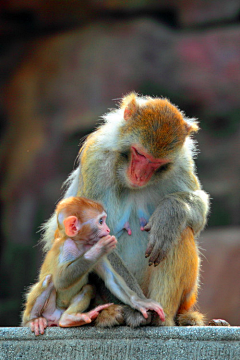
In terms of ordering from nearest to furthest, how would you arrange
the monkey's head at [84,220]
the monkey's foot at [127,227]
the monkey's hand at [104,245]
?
1. the monkey's hand at [104,245]
2. the monkey's head at [84,220]
3. the monkey's foot at [127,227]

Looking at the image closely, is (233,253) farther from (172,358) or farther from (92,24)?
(172,358)

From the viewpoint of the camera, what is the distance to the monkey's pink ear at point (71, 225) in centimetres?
Answer: 375

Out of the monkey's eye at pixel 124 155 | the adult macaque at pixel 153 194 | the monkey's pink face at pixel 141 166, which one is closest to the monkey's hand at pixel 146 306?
the adult macaque at pixel 153 194

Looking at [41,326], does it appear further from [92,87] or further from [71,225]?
[92,87]

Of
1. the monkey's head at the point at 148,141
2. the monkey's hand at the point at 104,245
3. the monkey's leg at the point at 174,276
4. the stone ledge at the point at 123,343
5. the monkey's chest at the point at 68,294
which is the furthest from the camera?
the monkey's head at the point at 148,141

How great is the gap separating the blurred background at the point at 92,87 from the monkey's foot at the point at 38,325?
6348mm

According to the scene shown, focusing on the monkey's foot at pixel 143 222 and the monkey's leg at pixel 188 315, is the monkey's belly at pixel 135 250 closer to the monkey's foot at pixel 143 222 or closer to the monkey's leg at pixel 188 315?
the monkey's foot at pixel 143 222

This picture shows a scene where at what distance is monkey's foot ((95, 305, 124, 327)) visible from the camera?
146 inches

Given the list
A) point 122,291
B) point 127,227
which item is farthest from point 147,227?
point 122,291

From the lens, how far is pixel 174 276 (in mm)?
4043

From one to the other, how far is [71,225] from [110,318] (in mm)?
698

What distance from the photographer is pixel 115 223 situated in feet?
14.5

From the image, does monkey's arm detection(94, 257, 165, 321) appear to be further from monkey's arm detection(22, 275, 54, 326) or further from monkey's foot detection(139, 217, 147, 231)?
monkey's foot detection(139, 217, 147, 231)

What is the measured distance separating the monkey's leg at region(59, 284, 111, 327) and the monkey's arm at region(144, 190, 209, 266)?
0.52 meters
